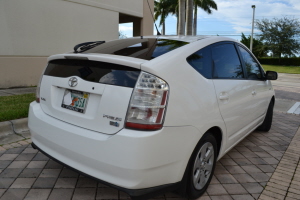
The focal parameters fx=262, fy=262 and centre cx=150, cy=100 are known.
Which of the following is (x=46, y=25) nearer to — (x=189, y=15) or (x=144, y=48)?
(x=144, y=48)

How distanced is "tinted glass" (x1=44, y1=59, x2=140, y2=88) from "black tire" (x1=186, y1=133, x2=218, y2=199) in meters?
0.91

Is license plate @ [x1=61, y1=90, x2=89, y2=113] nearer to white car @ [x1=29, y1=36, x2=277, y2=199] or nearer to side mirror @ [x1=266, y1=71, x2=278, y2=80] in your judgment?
white car @ [x1=29, y1=36, x2=277, y2=199]

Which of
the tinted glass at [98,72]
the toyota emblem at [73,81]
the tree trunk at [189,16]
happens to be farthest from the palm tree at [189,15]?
the toyota emblem at [73,81]

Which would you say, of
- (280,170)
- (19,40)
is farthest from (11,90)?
(280,170)

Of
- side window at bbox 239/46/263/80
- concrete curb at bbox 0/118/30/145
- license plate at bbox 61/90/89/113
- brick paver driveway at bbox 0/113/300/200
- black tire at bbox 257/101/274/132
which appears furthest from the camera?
black tire at bbox 257/101/274/132

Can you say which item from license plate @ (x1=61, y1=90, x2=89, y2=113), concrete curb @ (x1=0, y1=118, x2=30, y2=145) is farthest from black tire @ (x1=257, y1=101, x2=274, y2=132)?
concrete curb @ (x1=0, y1=118, x2=30, y2=145)

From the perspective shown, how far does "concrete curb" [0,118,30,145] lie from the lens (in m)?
3.99

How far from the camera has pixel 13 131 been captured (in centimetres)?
418

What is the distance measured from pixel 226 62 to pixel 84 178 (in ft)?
6.91

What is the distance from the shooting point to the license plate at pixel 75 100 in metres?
2.23

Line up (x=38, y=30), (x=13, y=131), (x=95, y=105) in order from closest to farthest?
(x=95, y=105) → (x=13, y=131) → (x=38, y=30)

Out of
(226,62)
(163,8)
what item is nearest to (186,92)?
(226,62)

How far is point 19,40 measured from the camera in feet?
25.6

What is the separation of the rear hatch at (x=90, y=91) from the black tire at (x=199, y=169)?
82 cm
